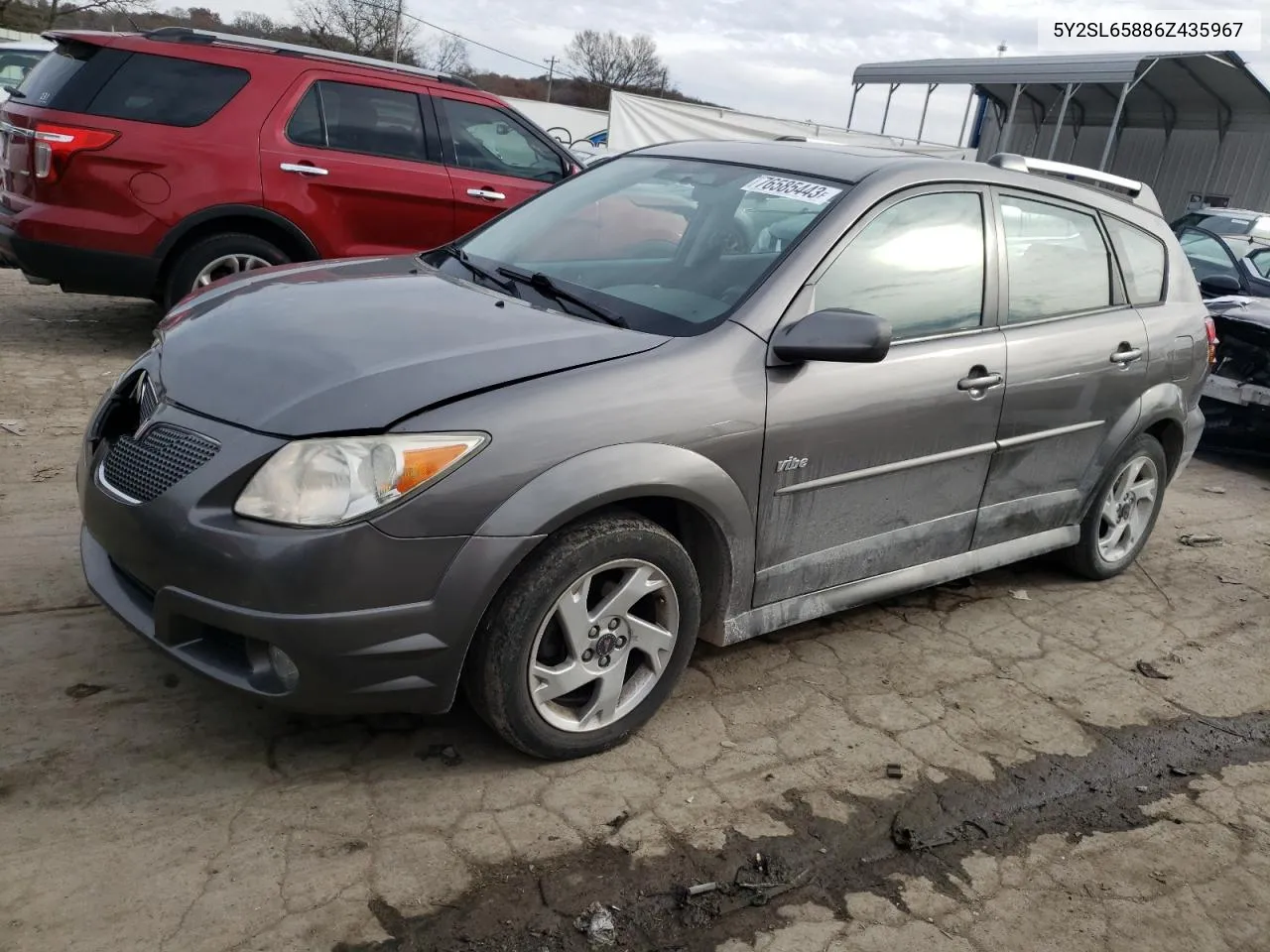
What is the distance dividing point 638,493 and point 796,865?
103 centimetres

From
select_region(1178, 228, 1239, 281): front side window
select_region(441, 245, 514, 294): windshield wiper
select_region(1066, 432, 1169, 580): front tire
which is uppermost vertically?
select_region(441, 245, 514, 294): windshield wiper

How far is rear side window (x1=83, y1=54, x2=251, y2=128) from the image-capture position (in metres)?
6.21

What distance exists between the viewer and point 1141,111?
24156 millimetres

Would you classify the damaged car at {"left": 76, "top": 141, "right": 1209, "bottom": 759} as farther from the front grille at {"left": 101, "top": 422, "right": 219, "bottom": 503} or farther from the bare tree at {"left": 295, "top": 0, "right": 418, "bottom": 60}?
the bare tree at {"left": 295, "top": 0, "right": 418, "bottom": 60}

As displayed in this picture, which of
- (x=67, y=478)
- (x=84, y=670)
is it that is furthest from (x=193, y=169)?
(x=84, y=670)

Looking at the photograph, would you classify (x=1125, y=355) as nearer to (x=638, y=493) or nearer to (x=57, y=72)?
(x=638, y=493)

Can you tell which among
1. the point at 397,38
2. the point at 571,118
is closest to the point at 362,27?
the point at 397,38

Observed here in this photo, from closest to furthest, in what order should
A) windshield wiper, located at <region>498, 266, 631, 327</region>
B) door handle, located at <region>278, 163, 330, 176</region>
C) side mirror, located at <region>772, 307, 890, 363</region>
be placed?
side mirror, located at <region>772, 307, 890, 363</region> → windshield wiper, located at <region>498, 266, 631, 327</region> → door handle, located at <region>278, 163, 330, 176</region>

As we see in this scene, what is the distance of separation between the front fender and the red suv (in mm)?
4546

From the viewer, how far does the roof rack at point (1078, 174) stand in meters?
4.25

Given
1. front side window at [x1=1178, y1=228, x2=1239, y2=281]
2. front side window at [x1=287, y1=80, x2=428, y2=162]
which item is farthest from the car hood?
front side window at [x1=1178, y1=228, x2=1239, y2=281]

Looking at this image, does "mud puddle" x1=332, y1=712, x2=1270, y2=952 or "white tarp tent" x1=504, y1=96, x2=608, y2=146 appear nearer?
"mud puddle" x1=332, y1=712, x2=1270, y2=952

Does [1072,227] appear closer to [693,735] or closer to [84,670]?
[693,735]

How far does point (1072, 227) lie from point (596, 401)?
249cm
